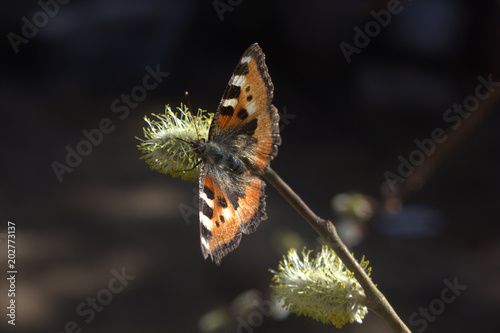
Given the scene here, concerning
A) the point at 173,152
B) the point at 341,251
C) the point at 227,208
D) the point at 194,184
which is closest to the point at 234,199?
the point at 227,208

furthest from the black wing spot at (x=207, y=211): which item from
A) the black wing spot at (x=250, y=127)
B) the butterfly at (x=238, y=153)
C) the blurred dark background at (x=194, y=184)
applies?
the blurred dark background at (x=194, y=184)

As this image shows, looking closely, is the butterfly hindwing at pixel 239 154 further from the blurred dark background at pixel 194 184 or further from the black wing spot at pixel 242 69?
the blurred dark background at pixel 194 184

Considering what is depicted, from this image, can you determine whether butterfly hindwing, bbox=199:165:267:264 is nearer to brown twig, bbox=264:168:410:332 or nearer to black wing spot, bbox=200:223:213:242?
black wing spot, bbox=200:223:213:242

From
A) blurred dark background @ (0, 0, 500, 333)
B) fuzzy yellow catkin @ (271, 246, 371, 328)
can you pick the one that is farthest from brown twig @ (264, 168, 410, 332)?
blurred dark background @ (0, 0, 500, 333)

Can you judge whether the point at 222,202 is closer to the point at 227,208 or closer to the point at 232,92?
the point at 227,208

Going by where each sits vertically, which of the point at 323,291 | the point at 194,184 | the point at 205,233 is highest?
the point at 194,184
